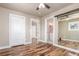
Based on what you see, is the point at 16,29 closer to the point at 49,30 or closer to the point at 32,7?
the point at 32,7

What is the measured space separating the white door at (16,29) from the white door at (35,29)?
0.69ft

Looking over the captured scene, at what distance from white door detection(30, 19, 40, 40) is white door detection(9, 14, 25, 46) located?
0.69ft

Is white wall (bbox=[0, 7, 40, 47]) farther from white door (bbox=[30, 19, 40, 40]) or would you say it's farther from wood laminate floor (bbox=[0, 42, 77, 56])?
white door (bbox=[30, 19, 40, 40])

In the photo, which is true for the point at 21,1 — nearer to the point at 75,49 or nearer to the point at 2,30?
the point at 2,30

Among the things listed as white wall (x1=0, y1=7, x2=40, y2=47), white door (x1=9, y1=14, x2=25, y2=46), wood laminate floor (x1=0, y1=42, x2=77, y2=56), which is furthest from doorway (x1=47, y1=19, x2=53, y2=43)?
white wall (x1=0, y1=7, x2=40, y2=47)

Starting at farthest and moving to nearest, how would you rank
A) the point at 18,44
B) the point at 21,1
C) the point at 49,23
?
1. the point at 49,23
2. the point at 18,44
3. the point at 21,1

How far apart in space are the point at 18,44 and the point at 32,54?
40 centimetres

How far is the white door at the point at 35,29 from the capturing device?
5.94 feet

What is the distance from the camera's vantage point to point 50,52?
163cm

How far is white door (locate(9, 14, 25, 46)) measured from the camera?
1649mm

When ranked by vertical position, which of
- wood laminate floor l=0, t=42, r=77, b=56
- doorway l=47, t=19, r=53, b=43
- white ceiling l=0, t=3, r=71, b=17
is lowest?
wood laminate floor l=0, t=42, r=77, b=56

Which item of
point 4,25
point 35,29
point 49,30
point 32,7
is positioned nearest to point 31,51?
point 35,29

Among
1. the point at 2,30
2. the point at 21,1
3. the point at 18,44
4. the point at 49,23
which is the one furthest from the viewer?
the point at 49,23

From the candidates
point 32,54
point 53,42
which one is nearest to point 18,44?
point 32,54
